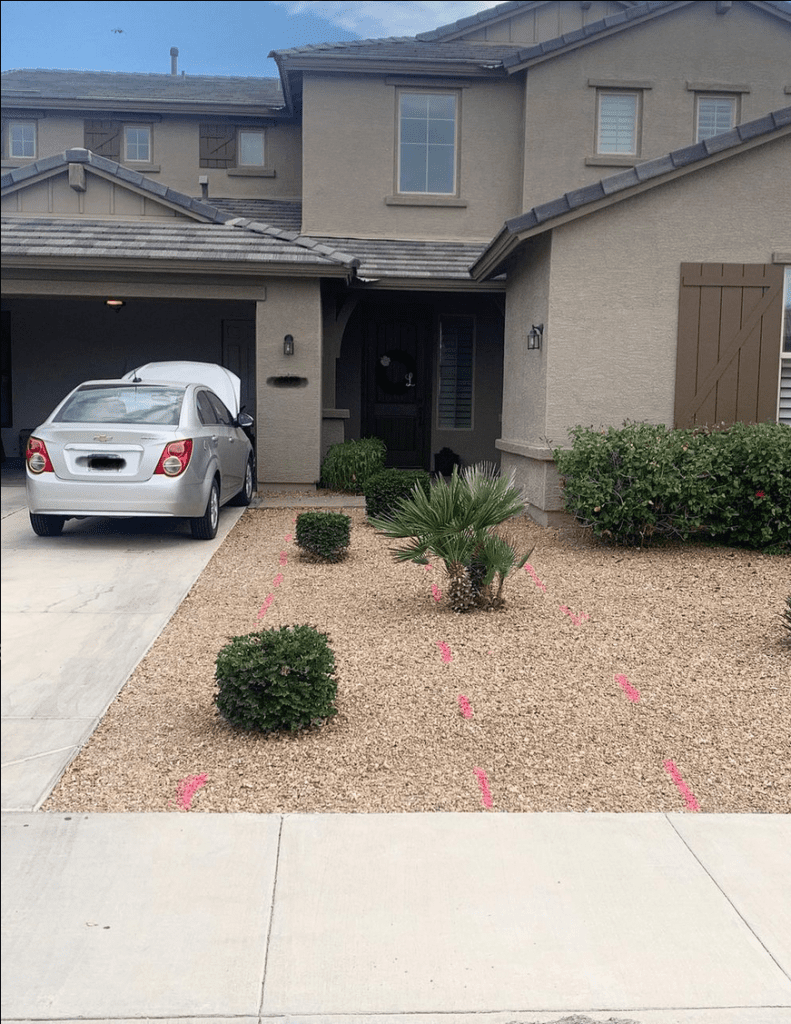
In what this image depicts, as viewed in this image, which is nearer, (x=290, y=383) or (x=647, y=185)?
(x=647, y=185)

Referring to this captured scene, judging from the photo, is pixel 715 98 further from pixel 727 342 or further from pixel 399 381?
pixel 727 342

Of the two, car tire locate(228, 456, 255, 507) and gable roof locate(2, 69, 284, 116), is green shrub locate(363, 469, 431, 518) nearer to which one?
car tire locate(228, 456, 255, 507)

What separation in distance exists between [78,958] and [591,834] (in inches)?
81.7

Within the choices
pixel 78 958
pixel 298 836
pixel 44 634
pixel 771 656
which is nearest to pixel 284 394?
pixel 771 656

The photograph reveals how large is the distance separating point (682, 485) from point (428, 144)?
32.4 feet

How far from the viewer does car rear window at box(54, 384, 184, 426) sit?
8.87 metres

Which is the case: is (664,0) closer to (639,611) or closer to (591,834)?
(639,611)

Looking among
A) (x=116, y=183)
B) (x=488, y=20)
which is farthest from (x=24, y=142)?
(x=488, y=20)

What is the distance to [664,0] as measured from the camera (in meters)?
16.5

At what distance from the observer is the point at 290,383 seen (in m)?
14.2

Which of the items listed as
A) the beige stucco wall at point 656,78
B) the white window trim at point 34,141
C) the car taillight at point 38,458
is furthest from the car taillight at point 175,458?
the white window trim at point 34,141

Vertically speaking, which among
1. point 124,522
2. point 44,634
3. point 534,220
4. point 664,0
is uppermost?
point 664,0

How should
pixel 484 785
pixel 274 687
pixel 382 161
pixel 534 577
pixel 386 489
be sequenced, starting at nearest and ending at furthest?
pixel 484 785 → pixel 274 687 → pixel 534 577 → pixel 386 489 → pixel 382 161

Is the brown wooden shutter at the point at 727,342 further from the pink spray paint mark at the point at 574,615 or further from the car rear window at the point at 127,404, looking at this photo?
the car rear window at the point at 127,404
